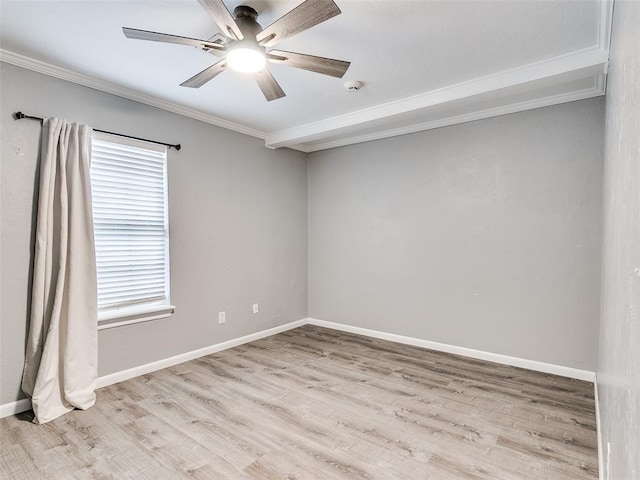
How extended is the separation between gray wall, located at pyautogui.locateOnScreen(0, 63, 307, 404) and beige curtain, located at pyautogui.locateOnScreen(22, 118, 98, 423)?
0.13 meters

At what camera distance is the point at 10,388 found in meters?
2.51

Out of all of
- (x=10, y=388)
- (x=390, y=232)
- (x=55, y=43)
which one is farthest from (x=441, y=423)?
(x=55, y=43)

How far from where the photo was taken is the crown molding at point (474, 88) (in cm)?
241

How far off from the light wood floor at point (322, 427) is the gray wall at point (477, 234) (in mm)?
532

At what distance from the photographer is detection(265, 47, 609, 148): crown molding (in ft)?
7.92

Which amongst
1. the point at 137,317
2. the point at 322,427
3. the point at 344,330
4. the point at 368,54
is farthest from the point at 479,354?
the point at 137,317

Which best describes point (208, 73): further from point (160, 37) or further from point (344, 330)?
point (344, 330)

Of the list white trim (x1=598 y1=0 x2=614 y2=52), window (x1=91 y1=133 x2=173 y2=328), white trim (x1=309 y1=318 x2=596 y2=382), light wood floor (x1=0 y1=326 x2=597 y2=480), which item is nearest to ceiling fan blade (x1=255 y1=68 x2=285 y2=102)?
window (x1=91 y1=133 x2=173 y2=328)

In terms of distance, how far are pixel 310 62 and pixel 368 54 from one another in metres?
0.59

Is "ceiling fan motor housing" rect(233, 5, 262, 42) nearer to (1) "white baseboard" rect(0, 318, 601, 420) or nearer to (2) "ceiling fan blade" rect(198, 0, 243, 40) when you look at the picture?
(2) "ceiling fan blade" rect(198, 0, 243, 40)

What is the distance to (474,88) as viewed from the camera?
2861 millimetres

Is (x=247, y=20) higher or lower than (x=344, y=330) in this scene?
higher

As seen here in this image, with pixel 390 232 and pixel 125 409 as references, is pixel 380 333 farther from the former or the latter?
pixel 125 409

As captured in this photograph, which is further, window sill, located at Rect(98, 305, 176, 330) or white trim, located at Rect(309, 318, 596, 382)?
white trim, located at Rect(309, 318, 596, 382)
